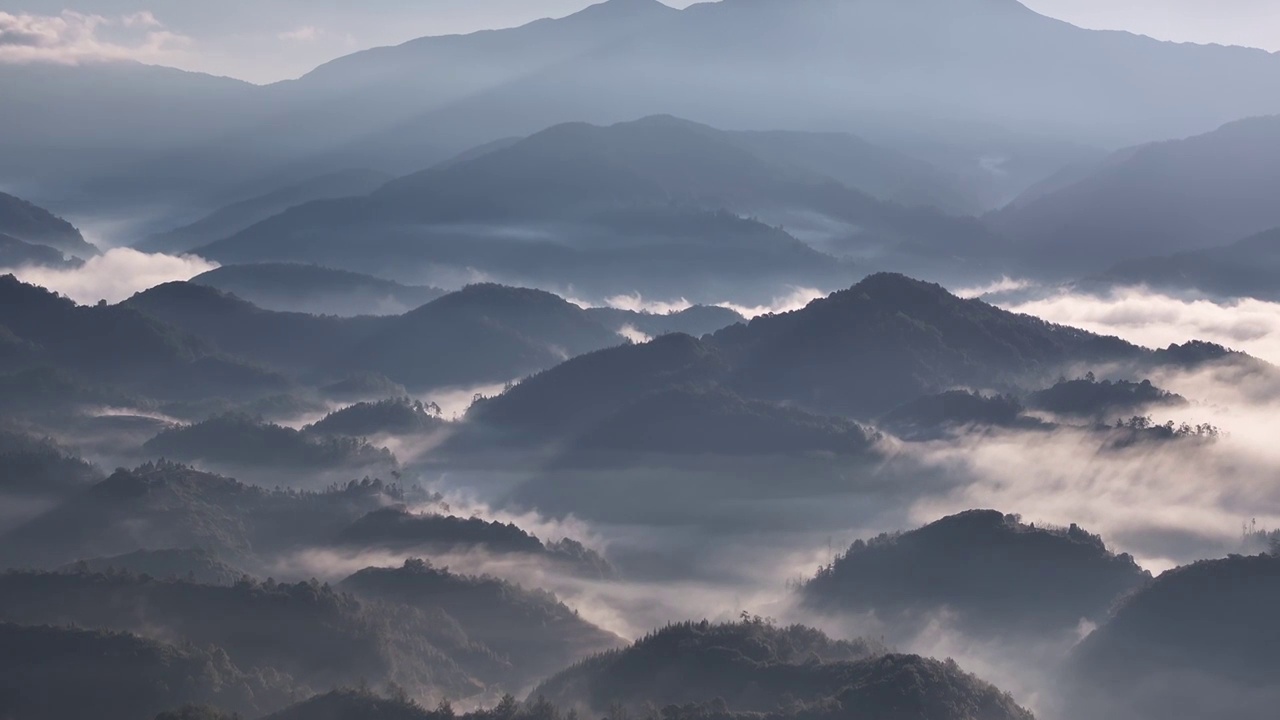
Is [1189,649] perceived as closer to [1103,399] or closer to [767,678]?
[767,678]

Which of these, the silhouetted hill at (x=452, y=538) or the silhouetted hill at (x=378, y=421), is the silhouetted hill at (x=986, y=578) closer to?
the silhouetted hill at (x=452, y=538)

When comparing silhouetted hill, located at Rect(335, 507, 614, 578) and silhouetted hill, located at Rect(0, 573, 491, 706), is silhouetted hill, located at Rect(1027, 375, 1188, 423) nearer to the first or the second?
silhouetted hill, located at Rect(335, 507, 614, 578)

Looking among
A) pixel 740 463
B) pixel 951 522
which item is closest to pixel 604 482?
pixel 740 463

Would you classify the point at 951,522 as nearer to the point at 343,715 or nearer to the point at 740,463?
the point at 740,463

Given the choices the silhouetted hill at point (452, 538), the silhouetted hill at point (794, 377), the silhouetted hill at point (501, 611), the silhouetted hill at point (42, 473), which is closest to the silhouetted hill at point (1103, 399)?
the silhouetted hill at point (794, 377)

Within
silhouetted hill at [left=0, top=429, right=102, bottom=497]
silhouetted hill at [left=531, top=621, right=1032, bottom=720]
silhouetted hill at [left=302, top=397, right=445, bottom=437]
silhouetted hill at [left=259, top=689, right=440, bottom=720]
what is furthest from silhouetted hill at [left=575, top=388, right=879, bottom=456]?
silhouetted hill at [left=259, top=689, right=440, bottom=720]

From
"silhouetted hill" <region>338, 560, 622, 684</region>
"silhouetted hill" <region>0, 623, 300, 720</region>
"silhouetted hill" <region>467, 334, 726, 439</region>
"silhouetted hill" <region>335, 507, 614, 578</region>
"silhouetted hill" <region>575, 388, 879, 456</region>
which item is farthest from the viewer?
"silhouetted hill" <region>467, 334, 726, 439</region>

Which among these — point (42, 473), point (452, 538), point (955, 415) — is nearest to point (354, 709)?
point (452, 538)
